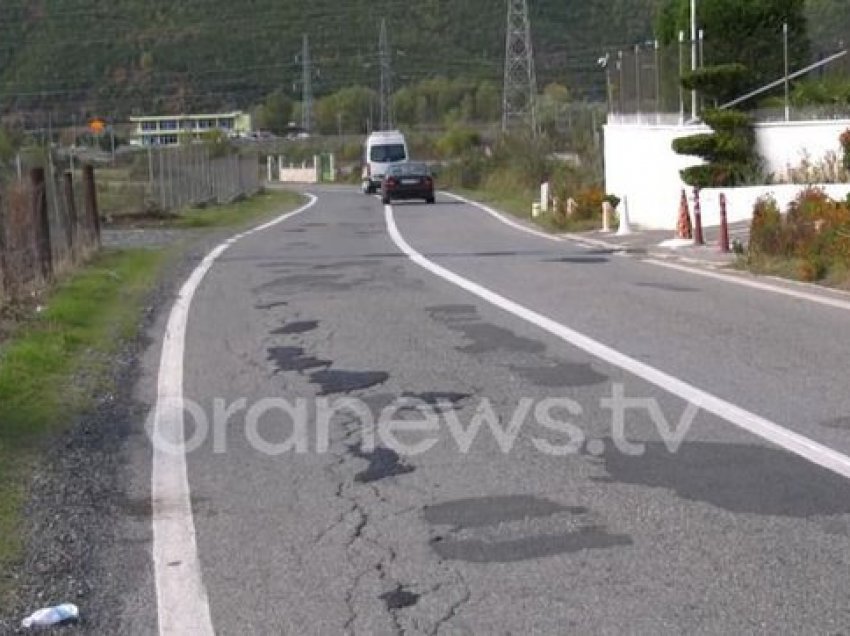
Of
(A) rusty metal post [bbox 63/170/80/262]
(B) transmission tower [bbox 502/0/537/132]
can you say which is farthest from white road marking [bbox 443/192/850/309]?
(B) transmission tower [bbox 502/0/537/132]

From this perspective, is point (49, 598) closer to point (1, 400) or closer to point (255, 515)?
point (255, 515)

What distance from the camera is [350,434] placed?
8531 millimetres

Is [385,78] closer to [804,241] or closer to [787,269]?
[804,241]

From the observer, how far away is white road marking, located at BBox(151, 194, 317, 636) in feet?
17.6

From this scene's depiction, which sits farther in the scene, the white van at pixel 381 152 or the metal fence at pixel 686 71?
the white van at pixel 381 152

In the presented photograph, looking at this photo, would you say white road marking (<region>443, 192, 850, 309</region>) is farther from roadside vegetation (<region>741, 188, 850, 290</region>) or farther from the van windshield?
the van windshield

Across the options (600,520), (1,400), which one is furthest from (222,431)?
(600,520)

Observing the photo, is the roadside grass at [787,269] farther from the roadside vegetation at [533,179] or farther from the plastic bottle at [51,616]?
the plastic bottle at [51,616]

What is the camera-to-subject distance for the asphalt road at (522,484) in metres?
5.36

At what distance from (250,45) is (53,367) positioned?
92.3 meters

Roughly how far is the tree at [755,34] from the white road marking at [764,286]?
1032 cm

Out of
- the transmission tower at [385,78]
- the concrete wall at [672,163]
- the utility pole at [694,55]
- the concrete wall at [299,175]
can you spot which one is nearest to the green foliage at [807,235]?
the concrete wall at [672,163]

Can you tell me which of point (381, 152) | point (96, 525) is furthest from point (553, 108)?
point (96, 525)

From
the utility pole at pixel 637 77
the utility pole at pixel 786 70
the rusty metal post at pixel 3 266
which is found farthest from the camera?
the utility pole at pixel 637 77
